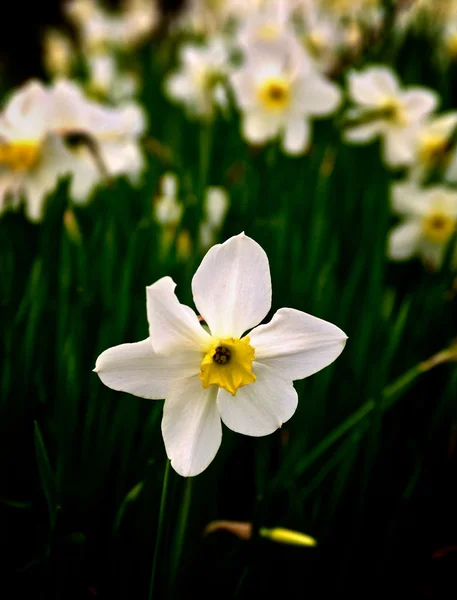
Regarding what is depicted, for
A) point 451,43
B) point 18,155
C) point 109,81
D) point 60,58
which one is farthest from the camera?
point 60,58

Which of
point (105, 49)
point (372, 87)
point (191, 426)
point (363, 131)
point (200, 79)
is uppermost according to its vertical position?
point (105, 49)

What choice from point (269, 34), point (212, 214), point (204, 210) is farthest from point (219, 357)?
point (269, 34)

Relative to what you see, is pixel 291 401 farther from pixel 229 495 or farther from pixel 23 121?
pixel 23 121

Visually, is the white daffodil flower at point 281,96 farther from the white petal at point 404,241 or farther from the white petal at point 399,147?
the white petal at point 404,241

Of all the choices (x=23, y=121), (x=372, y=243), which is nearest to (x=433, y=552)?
(x=372, y=243)

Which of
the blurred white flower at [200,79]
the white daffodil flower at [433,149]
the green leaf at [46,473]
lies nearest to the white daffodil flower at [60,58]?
the blurred white flower at [200,79]

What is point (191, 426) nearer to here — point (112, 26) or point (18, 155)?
point (18, 155)

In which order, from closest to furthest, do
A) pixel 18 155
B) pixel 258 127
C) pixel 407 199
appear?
pixel 18 155
pixel 407 199
pixel 258 127
